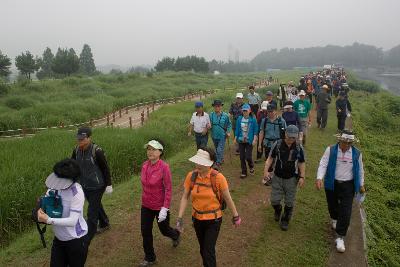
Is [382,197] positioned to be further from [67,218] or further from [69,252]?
[67,218]

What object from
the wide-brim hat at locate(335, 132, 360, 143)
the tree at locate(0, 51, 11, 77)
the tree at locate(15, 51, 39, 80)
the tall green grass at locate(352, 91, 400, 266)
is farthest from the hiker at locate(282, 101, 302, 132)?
the tree at locate(15, 51, 39, 80)

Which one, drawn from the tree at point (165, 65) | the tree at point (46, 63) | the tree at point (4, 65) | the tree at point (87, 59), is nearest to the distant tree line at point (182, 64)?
the tree at point (165, 65)

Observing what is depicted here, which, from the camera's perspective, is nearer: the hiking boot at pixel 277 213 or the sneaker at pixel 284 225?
the sneaker at pixel 284 225

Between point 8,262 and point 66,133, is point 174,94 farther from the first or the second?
point 8,262

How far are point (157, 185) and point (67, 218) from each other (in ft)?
4.58

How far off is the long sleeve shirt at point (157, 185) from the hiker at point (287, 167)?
188 cm

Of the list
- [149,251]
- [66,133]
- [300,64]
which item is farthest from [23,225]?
[300,64]

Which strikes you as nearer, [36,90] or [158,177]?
[158,177]

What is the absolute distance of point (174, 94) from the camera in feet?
121

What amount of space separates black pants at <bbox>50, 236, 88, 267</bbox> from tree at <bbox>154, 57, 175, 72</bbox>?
79.0 m

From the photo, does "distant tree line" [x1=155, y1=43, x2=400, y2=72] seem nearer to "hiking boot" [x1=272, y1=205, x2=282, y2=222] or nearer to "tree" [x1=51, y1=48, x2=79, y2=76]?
"tree" [x1=51, y1=48, x2=79, y2=76]

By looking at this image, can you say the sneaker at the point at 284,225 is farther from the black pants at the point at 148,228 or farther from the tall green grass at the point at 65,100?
the tall green grass at the point at 65,100

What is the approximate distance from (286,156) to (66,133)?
9.93 m

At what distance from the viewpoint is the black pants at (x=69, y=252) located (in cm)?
389
